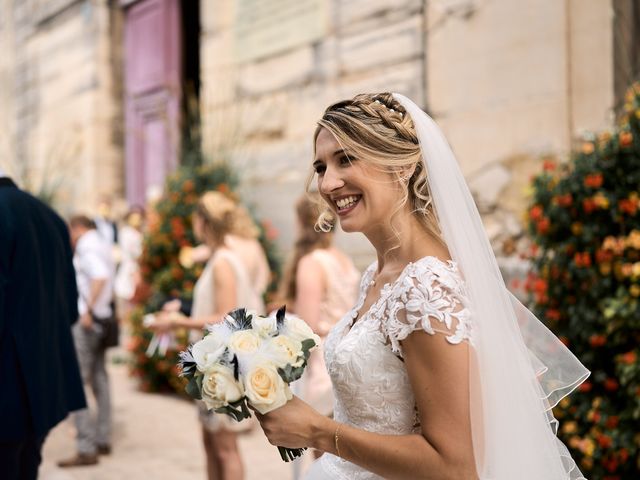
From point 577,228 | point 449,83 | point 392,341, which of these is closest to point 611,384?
point 577,228

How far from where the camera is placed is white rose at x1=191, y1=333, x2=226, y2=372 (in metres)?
1.61

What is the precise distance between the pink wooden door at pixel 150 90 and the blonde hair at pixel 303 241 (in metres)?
4.89

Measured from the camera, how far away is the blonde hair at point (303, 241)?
4.08 metres

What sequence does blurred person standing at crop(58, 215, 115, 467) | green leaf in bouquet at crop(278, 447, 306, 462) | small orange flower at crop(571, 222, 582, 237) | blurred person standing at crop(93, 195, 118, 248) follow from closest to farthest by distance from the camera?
green leaf in bouquet at crop(278, 447, 306, 462) < small orange flower at crop(571, 222, 582, 237) < blurred person standing at crop(58, 215, 115, 467) < blurred person standing at crop(93, 195, 118, 248)

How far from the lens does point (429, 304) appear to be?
1630 mm

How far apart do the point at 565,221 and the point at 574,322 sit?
0.49 metres

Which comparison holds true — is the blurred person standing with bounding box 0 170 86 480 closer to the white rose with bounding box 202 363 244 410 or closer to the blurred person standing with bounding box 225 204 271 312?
the blurred person standing with bounding box 225 204 271 312

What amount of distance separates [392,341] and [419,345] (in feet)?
0.29

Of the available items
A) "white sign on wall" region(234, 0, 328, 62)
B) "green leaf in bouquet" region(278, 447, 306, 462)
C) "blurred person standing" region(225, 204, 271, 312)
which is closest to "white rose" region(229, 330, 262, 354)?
"green leaf in bouquet" region(278, 447, 306, 462)

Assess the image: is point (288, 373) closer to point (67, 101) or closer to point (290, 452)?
point (290, 452)

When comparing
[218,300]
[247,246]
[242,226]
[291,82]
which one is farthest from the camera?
[291,82]

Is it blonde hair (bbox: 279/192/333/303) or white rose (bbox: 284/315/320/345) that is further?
blonde hair (bbox: 279/192/333/303)

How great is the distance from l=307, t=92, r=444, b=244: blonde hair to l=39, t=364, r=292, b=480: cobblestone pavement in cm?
325

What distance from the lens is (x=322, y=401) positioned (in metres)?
3.75
